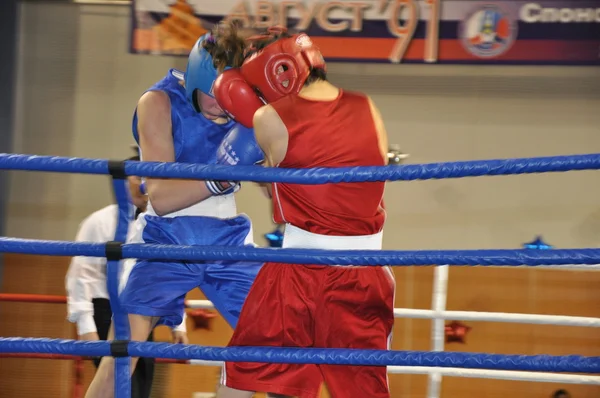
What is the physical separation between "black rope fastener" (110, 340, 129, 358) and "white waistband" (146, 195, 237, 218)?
2.08 feet

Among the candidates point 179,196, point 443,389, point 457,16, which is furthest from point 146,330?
point 457,16

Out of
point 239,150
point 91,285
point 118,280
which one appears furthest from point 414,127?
point 118,280

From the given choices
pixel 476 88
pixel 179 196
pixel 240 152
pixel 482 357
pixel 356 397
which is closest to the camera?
pixel 482 357

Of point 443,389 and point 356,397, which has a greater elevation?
point 356,397

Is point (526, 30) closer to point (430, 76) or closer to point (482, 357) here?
point (430, 76)

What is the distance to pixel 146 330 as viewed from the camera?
222 centimetres

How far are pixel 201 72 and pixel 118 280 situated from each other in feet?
2.23

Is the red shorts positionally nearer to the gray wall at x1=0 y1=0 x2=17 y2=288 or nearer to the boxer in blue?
the boxer in blue

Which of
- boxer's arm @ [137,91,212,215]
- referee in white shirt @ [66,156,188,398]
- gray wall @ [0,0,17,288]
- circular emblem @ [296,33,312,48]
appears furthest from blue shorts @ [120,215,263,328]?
gray wall @ [0,0,17,288]

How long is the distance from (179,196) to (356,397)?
73 cm

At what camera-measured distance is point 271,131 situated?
1827mm

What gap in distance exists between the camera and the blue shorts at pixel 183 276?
2.20 m

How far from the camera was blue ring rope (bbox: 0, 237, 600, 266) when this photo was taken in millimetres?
1616

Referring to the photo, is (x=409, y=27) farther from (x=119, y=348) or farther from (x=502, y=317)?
(x=119, y=348)
